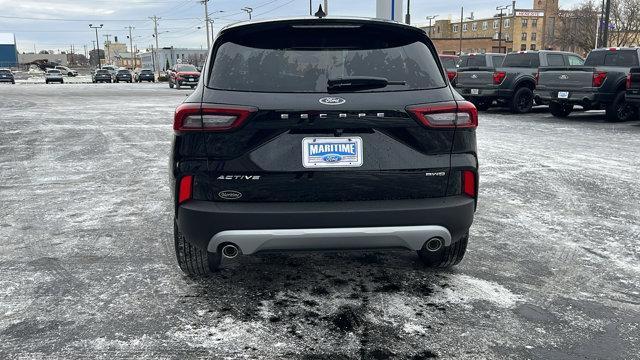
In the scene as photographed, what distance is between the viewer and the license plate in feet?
9.83

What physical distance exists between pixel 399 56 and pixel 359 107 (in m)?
0.51

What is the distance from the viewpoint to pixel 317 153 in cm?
300

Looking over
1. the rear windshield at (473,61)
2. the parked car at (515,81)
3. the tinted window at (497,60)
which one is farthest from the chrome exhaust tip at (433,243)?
the tinted window at (497,60)

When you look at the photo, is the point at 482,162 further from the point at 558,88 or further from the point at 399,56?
the point at 558,88

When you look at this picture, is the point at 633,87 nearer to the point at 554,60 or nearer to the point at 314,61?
the point at 554,60

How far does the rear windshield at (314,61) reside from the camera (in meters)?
3.10

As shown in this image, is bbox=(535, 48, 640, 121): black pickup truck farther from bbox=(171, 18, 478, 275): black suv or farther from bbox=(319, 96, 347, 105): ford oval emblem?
bbox=(319, 96, 347, 105): ford oval emblem

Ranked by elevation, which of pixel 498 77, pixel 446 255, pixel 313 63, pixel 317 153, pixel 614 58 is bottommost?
pixel 446 255

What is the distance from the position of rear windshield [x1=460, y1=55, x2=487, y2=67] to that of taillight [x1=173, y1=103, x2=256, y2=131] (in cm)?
1640

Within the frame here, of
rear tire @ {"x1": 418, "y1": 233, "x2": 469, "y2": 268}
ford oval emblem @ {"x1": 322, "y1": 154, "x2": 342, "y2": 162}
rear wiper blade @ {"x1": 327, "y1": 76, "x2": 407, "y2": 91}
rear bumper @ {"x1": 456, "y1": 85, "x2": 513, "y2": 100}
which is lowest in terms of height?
rear tire @ {"x1": 418, "y1": 233, "x2": 469, "y2": 268}

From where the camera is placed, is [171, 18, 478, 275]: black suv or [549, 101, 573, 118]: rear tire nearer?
[171, 18, 478, 275]: black suv

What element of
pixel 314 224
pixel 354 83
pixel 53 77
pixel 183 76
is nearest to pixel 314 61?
pixel 354 83

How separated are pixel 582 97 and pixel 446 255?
467 inches

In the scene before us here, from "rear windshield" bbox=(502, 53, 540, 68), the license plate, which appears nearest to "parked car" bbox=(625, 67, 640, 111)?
"rear windshield" bbox=(502, 53, 540, 68)
